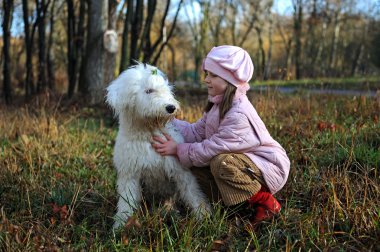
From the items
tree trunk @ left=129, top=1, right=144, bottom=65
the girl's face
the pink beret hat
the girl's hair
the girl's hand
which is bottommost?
the girl's hand

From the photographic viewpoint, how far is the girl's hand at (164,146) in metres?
3.07

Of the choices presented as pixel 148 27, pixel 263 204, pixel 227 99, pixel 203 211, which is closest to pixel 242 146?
pixel 227 99

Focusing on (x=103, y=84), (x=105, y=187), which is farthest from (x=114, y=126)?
(x=105, y=187)

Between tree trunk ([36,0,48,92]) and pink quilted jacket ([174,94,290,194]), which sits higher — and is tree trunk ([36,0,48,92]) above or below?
above

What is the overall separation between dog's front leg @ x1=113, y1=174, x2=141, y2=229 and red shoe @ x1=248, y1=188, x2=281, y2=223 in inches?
35.6

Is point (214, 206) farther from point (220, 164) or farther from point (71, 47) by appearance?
point (71, 47)

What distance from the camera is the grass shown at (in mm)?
2627

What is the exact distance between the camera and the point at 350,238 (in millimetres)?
2629

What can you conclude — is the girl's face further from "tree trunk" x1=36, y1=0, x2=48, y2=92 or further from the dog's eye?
"tree trunk" x1=36, y1=0, x2=48, y2=92

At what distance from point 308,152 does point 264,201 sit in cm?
Result: 141

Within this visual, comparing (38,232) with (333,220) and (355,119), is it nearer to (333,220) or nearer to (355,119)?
(333,220)

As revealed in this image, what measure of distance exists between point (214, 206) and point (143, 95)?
1006 millimetres

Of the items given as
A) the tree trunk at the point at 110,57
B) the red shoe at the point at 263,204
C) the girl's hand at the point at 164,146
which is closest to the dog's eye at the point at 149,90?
the girl's hand at the point at 164,146

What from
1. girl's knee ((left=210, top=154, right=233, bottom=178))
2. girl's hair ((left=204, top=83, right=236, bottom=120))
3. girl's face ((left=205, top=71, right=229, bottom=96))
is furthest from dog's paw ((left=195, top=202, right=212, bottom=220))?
girl's face ((left=205, top=71, right=229, bottom=96))
